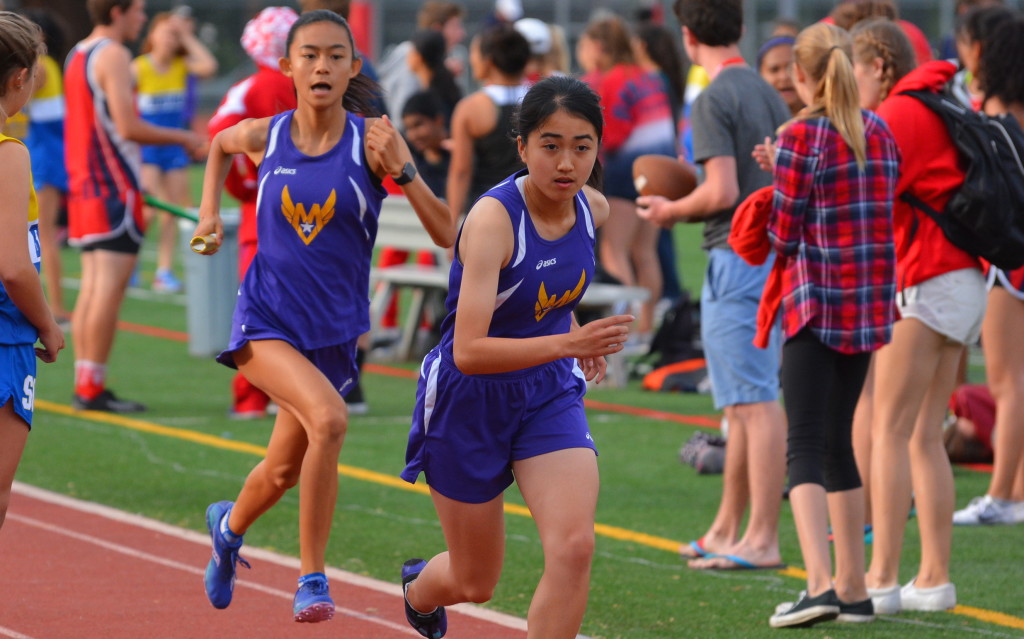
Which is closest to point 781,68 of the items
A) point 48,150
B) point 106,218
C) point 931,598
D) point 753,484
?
point 753,484

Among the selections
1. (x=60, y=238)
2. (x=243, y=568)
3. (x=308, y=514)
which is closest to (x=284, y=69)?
(x=308, y=514)

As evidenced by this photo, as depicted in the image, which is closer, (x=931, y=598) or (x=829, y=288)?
(x=829, y=288)

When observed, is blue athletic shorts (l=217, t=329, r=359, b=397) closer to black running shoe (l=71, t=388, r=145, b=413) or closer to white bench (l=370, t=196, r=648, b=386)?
black running shoe (l=71, t=388, r=145, b=413)

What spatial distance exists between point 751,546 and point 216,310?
6.93 m

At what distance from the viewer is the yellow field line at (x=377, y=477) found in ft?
19.5

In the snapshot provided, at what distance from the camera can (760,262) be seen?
591 cm

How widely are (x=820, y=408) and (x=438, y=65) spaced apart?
804 cm

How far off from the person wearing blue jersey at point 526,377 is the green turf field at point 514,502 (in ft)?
4.15

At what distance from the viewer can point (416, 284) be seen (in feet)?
41.0

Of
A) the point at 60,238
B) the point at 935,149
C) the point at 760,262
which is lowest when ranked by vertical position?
the point at 60,238

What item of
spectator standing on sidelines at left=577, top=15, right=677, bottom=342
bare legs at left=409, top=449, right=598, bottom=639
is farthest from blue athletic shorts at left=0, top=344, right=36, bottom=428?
spectator standing on sidelines at left=577, top=15, right=677, bottom=342

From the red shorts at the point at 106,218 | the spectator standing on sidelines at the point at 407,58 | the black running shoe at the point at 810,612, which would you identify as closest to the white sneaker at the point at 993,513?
the black running shoe at the point at 810,612

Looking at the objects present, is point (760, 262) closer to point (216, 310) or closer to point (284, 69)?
point (284, 69)

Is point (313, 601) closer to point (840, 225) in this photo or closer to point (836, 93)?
point (840, 225)
